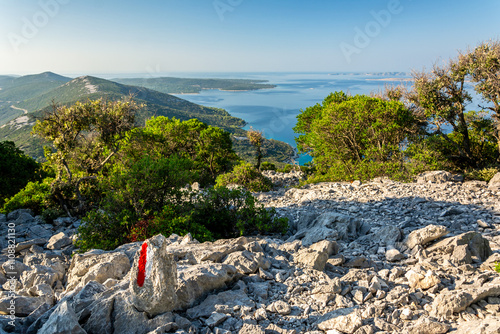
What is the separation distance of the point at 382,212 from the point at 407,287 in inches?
220

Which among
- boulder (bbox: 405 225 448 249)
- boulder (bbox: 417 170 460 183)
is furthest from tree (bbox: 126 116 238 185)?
boulder (bbox: 405 225 448 249)

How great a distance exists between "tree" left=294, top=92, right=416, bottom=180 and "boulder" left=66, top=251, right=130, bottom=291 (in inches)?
551

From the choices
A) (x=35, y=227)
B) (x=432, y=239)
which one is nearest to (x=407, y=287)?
(x=432, y=239)

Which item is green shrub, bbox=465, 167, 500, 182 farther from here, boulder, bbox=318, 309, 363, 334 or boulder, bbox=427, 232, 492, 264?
boulder, bbox=318, 309, 363, 334

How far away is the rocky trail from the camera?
3.97 m

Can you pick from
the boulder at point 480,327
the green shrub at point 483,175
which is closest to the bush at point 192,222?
the boulder at point 480,327

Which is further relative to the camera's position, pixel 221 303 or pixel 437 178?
pixel 437 178

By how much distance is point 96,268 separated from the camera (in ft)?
18.0

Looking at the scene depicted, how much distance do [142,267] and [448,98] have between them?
1825 centimetres

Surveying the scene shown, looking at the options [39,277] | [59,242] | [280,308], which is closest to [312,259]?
[280,308]

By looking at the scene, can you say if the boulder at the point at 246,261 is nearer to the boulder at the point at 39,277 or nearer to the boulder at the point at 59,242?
the boulder at the point at 39,277

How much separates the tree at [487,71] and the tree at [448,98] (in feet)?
1.52

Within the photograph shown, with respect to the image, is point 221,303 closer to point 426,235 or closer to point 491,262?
point 426,235

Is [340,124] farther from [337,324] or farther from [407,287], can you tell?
[337,324]
